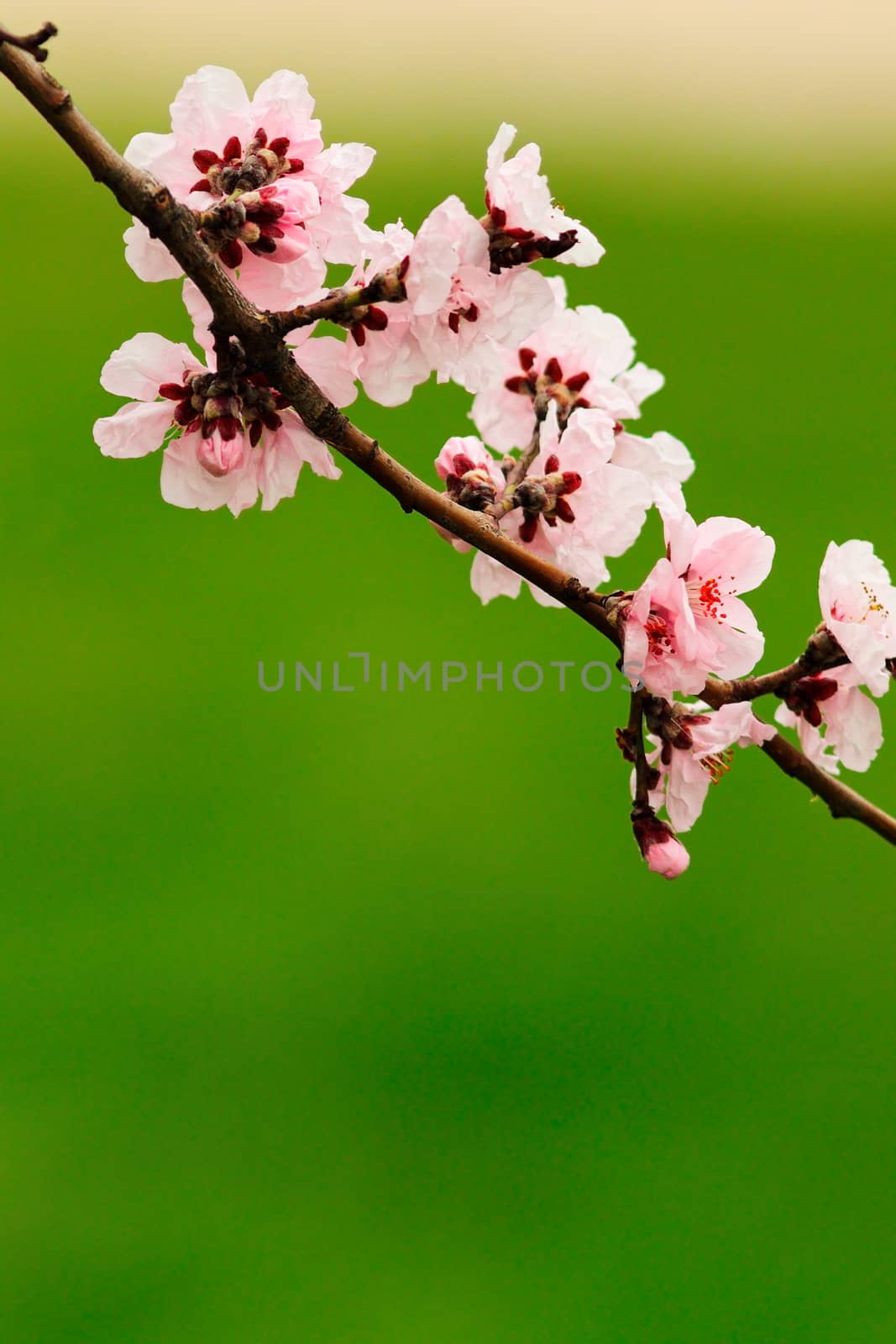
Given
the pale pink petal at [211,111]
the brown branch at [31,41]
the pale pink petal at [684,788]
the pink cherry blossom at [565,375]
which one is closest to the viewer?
the brown branch at [31,41]

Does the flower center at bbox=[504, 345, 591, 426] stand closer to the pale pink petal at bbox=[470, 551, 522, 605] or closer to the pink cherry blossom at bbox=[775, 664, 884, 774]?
the pale pink petal at bbox=[470, 551, 522, 605]

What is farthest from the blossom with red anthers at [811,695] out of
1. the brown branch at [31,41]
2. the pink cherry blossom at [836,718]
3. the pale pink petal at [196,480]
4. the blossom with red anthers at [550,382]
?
the brown branch at [31,41]

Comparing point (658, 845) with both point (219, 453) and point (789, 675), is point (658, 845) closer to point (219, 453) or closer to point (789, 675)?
point (789, 675)

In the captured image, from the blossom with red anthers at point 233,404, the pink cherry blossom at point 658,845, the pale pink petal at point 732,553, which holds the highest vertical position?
the blossom with red anthers at point 233,404

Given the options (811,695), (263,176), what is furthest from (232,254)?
(811,695)

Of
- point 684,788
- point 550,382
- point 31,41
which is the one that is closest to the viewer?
point 31,41

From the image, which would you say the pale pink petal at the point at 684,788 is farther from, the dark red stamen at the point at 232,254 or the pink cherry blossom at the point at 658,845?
the dark red stamen at the point at 232,254

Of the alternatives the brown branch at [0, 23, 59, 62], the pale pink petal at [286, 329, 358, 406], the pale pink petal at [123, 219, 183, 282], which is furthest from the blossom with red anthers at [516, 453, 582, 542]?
the brown branch at [0, 23, 59, 62]
